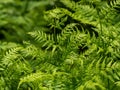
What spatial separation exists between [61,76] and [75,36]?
467 mm

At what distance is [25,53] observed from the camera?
408cm

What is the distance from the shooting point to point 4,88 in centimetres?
389

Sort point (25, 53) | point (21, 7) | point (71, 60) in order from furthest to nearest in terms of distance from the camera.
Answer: point (21, 7), point (25, 53), point (71, 60)

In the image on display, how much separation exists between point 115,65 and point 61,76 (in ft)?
1.56

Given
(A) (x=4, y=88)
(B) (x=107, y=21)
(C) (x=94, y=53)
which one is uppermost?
(B) (x=107, y=21)

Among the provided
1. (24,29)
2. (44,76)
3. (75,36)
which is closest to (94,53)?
(75,36)

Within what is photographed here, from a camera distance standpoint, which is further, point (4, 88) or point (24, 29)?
point (24, 29)

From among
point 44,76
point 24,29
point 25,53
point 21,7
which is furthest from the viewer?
point 21,7

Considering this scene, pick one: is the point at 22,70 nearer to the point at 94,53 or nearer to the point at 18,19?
the point at 94,53

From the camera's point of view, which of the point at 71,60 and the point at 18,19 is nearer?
the point at 71,60

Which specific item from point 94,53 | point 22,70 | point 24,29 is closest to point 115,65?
point 94,53

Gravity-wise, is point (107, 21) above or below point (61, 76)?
above

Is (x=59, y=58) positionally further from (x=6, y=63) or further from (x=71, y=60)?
(x=6, y=63)

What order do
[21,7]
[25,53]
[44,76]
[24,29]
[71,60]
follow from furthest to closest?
[21,7] < [24,29] < [25,53] < [71,60] < [44,76]
